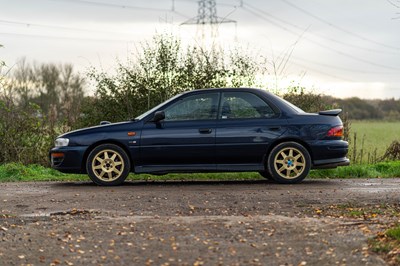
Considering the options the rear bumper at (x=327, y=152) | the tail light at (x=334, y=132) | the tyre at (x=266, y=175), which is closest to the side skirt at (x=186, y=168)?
the tyre at (x=266, y=175)

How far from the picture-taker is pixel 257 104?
14.3 metres

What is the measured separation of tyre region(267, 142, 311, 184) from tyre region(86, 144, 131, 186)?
258 cm

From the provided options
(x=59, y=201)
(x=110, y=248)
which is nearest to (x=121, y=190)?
(x=59, y=201)

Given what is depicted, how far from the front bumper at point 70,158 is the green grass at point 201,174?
6.77 feet

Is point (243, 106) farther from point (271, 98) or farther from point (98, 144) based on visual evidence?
point (98, 144)

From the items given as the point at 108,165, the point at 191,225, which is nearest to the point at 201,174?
the point at 108,165

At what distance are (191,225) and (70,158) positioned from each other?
17.9ft

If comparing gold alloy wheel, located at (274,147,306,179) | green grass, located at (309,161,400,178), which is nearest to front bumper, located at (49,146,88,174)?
gold alloy wheel, located at (274,147,306,179)

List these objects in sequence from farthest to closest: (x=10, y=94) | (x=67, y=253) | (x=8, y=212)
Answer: (x=10, y=94) → (x=8, y=212) → (x=67, y=253)

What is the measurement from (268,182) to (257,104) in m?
1.48

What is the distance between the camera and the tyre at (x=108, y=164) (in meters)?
13.9

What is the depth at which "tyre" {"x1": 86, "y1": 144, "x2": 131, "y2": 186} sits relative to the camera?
45.6 feet

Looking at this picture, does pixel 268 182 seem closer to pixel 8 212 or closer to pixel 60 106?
pixel 8 212

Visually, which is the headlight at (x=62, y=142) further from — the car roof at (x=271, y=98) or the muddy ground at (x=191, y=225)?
the car roof at (x=271, y=98)
